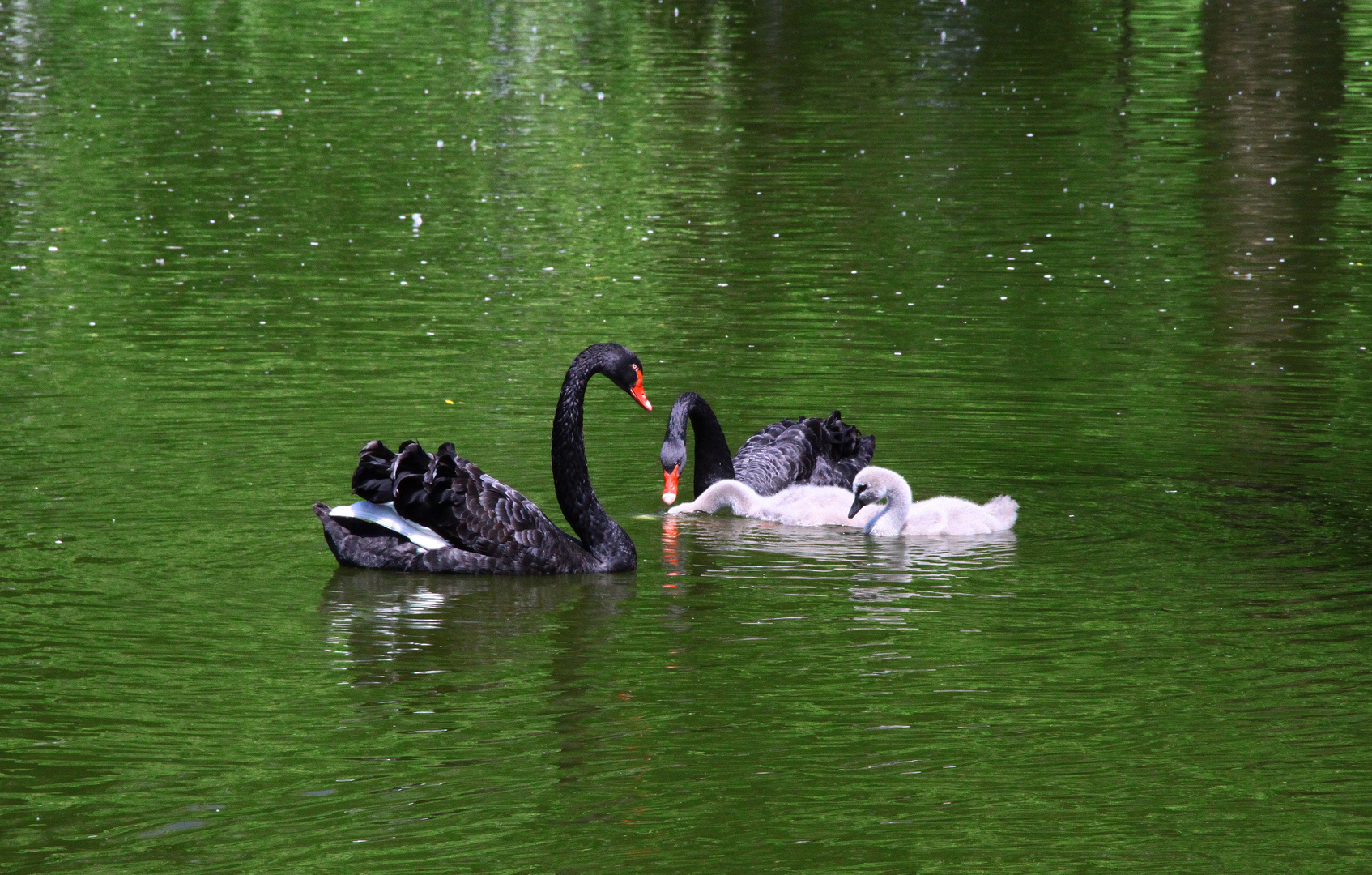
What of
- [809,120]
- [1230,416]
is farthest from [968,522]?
[809,120]

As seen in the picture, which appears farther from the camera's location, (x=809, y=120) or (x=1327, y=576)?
(x=809, y=120)

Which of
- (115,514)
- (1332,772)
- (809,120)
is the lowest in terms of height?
(1332,772)

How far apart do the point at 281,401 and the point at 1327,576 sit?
7.05 meters

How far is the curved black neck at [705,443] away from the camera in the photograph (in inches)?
448

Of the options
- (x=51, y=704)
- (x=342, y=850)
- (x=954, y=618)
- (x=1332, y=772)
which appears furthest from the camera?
(x=954, y=618)

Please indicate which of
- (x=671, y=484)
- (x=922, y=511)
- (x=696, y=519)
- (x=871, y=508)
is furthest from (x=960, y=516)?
(x=671, y=484)

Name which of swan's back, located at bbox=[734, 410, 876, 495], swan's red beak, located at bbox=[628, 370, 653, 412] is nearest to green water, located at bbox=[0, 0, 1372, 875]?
swan's back, located at bbox=[734, 410, 876, 495]

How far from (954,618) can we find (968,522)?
1.56 metres

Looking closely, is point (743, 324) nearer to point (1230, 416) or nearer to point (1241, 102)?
point (1230, 416)

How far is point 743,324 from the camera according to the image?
15664 millimetres

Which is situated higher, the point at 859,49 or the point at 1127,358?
the point at 859,49

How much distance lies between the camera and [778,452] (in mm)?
11695

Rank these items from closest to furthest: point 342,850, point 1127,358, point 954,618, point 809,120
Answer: point 342,850 < point 954,618 < point 1127,358 < point 809,120

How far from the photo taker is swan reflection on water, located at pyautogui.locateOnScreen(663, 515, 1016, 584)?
30.9 ft
